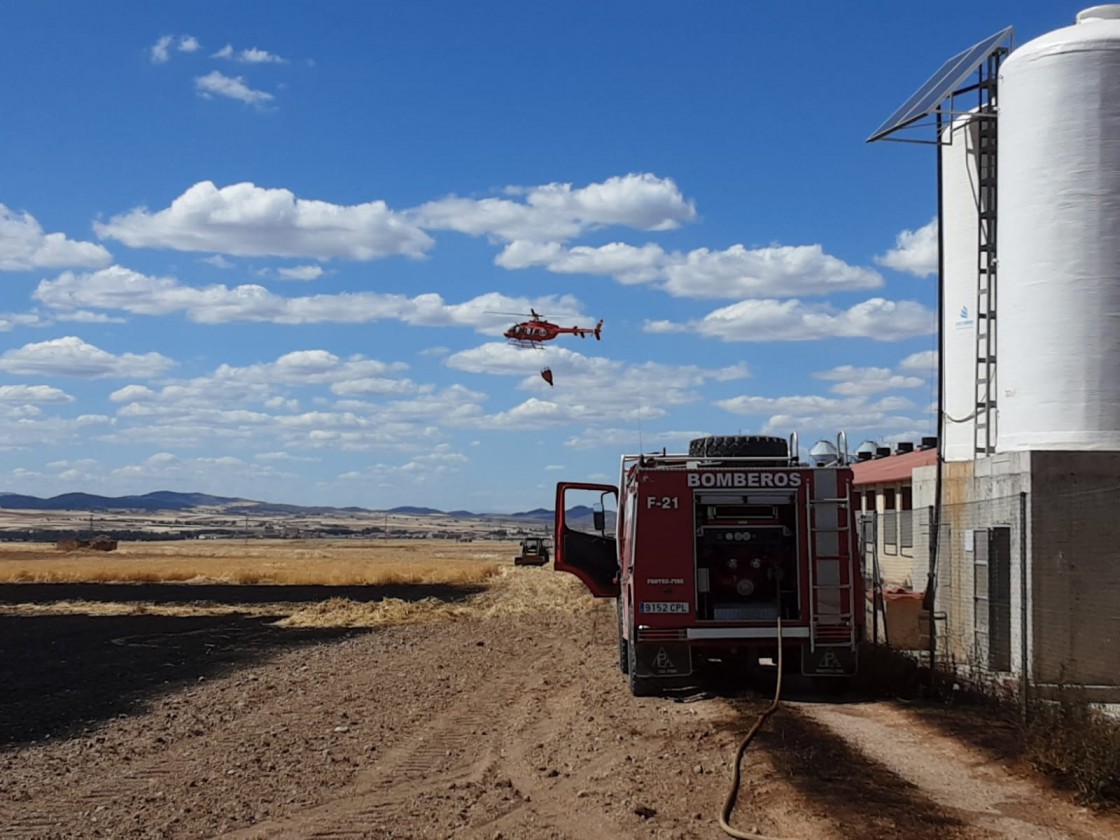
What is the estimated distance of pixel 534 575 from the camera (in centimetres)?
6556

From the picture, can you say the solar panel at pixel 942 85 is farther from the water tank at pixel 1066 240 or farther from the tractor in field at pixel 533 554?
the tractor in field at pixel 533 554

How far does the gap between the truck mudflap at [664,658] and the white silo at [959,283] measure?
22.0 ft

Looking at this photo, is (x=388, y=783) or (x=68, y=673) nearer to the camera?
(x=388, y=783)

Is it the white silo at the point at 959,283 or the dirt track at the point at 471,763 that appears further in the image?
the white silo at the point at 959,283

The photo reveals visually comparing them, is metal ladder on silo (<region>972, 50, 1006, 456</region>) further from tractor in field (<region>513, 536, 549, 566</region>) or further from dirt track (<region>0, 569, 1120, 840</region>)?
tractor in field (<region>513, 536, 549, 566</region>)

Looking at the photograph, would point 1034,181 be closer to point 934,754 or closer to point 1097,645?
point 1097,645

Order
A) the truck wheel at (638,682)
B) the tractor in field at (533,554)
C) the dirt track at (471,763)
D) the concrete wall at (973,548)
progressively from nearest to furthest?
1. the dirt track at (471,763)
2. the concrete wall at (973,548)
3. the truck wheel at (638,682)
4. the tractor in field at (533,554)

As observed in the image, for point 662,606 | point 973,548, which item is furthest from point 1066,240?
point 662,606

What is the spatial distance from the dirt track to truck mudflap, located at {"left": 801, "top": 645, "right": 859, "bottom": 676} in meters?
0.45

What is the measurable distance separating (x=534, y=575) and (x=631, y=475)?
49611 millimetres

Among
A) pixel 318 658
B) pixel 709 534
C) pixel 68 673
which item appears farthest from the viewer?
pixel 318 658

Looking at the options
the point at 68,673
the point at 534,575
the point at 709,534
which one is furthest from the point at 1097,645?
the point at 534,575

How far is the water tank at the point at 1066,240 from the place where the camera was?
16.5 m

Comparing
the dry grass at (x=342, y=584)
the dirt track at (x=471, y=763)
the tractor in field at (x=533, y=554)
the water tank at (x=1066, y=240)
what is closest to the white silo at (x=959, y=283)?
the water tank at (x=1066, y=240)
